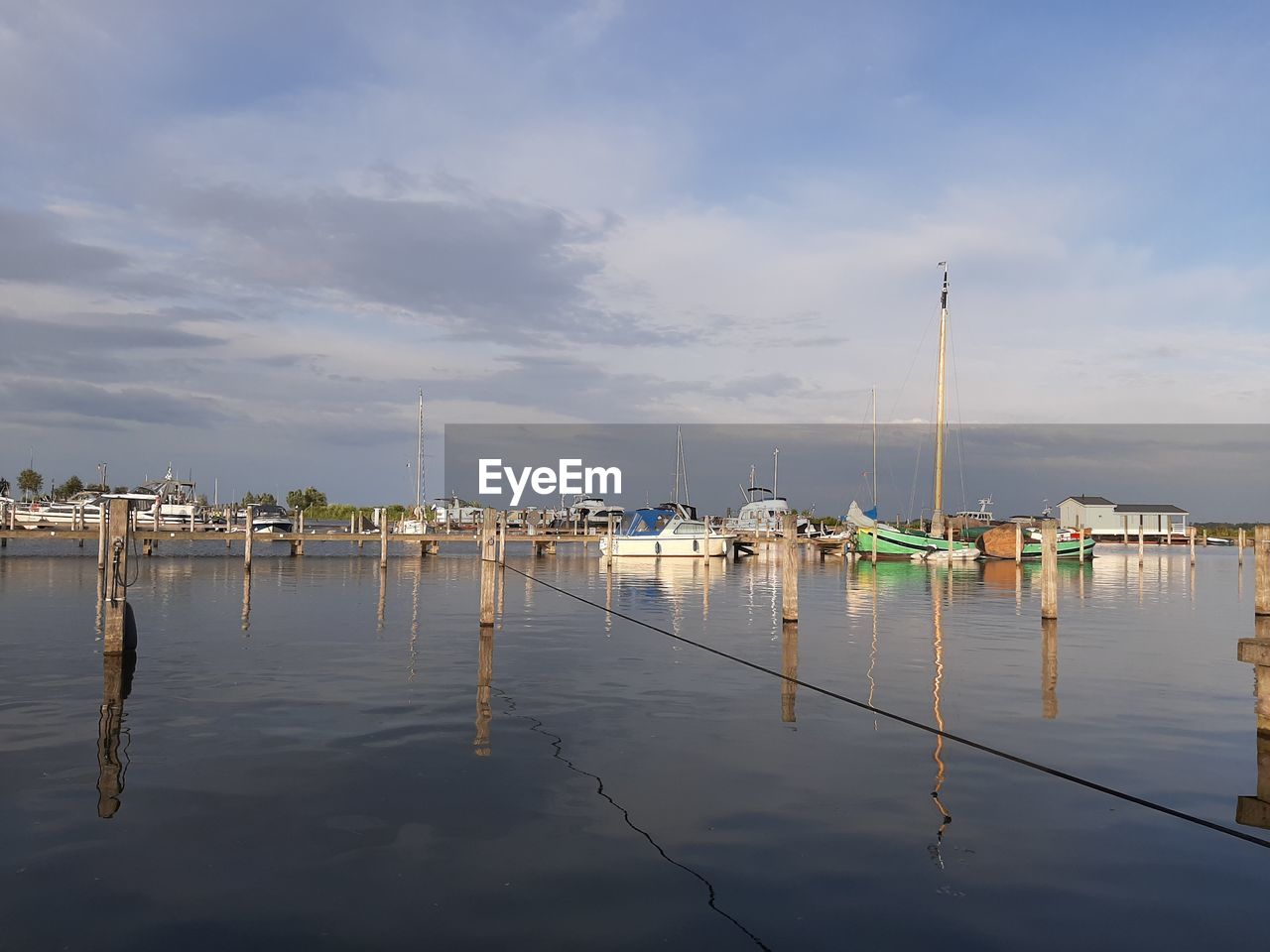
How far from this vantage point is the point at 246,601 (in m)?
33.3

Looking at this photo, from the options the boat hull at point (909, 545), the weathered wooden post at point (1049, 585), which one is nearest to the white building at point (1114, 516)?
the boat hull at point (909, 545)

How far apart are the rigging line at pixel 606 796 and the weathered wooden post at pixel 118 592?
7487mm

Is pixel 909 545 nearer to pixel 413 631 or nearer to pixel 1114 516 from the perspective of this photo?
pixel 413 631

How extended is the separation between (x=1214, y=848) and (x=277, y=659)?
17.5 m

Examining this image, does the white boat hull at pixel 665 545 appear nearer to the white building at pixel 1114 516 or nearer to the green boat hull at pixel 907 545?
the green boat hull at pixel 907 545

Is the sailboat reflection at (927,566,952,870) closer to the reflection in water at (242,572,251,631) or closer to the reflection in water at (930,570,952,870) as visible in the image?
the reflection in water at (930,570,952,870)

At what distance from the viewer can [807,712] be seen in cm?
1548

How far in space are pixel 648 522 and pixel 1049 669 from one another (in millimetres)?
52008

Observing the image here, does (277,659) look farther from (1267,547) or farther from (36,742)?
(1267,547)

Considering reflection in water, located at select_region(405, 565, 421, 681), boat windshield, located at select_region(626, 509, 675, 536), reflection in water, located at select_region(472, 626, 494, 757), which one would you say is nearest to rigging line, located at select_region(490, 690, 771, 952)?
reflection in water, located at select_region(472, 626, 494, 757)

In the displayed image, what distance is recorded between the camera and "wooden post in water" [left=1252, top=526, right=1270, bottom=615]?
17266mm

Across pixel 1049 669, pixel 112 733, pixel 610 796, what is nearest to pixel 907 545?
pixel 1049 669

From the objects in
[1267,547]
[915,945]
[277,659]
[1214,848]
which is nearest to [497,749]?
[915,945]

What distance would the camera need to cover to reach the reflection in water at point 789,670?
15.4m
